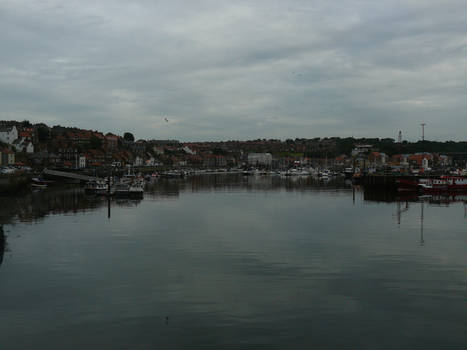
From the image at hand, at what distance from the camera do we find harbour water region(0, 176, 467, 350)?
12805 mm

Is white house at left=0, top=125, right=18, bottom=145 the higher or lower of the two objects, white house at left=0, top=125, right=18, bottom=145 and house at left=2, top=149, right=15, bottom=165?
the higher

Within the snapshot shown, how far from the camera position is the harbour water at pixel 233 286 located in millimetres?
12805

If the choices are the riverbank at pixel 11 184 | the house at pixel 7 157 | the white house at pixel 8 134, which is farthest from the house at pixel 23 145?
the riverbank at pixel 11 184

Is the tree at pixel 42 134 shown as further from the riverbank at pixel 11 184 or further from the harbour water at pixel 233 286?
the harbour water at pixel 233 286

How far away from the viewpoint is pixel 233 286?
1752 centimetres

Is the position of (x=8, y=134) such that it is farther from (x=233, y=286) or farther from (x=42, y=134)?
(x=233, y=286)

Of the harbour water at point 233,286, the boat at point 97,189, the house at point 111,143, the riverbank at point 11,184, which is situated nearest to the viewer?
the harbour water at point 233,286

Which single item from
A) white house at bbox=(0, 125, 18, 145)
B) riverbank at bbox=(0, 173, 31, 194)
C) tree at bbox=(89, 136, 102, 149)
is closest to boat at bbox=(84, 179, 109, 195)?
riverbank at bbox=(0, 173, 31, 194)

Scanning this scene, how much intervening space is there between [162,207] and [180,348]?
1486 inches

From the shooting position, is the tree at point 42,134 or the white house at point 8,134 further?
the tree at point 42,134

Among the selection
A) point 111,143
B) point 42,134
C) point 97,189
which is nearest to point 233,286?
point 97,189

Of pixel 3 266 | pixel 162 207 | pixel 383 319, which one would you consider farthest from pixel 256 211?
pixel 383 319

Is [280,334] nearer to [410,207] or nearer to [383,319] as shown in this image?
[383,319]

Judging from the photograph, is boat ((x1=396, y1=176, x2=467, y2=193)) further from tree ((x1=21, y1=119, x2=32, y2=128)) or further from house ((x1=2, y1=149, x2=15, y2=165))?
tree ((x1=21, y1=119, x2=32, y2=128))
